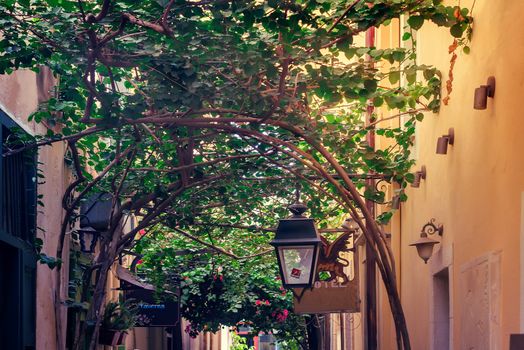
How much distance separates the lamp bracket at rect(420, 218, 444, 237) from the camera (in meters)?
9.52

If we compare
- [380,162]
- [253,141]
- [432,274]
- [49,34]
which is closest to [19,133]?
[49,34]

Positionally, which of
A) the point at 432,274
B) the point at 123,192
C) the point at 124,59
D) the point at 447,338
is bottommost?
the point at 447,338

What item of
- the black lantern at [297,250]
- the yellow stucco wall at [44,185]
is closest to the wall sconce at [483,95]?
the black lantern at [297,250]

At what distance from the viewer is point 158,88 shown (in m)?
8.34

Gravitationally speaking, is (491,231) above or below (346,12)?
below

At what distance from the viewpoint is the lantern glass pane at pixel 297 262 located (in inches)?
351

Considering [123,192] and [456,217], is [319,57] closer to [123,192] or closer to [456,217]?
[456,217]

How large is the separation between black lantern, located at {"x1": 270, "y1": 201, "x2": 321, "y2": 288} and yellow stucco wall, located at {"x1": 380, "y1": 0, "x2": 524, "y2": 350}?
4.00ft

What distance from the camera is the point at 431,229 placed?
9812mm

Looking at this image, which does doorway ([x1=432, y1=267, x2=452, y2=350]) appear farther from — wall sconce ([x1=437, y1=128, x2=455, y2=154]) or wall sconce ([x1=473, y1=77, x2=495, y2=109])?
wall sconce ([x1=473, y1=77, x2=495, y2=109])

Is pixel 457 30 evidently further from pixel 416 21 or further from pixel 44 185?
pixel 44 185

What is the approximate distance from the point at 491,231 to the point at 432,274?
120 inches

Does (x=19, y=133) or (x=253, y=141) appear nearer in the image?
(x=19, y=133)

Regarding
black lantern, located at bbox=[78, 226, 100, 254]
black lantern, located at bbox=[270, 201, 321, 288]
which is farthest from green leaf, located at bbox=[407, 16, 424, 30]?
black lantern, located at bbox=[78, 226, 100, 254]
